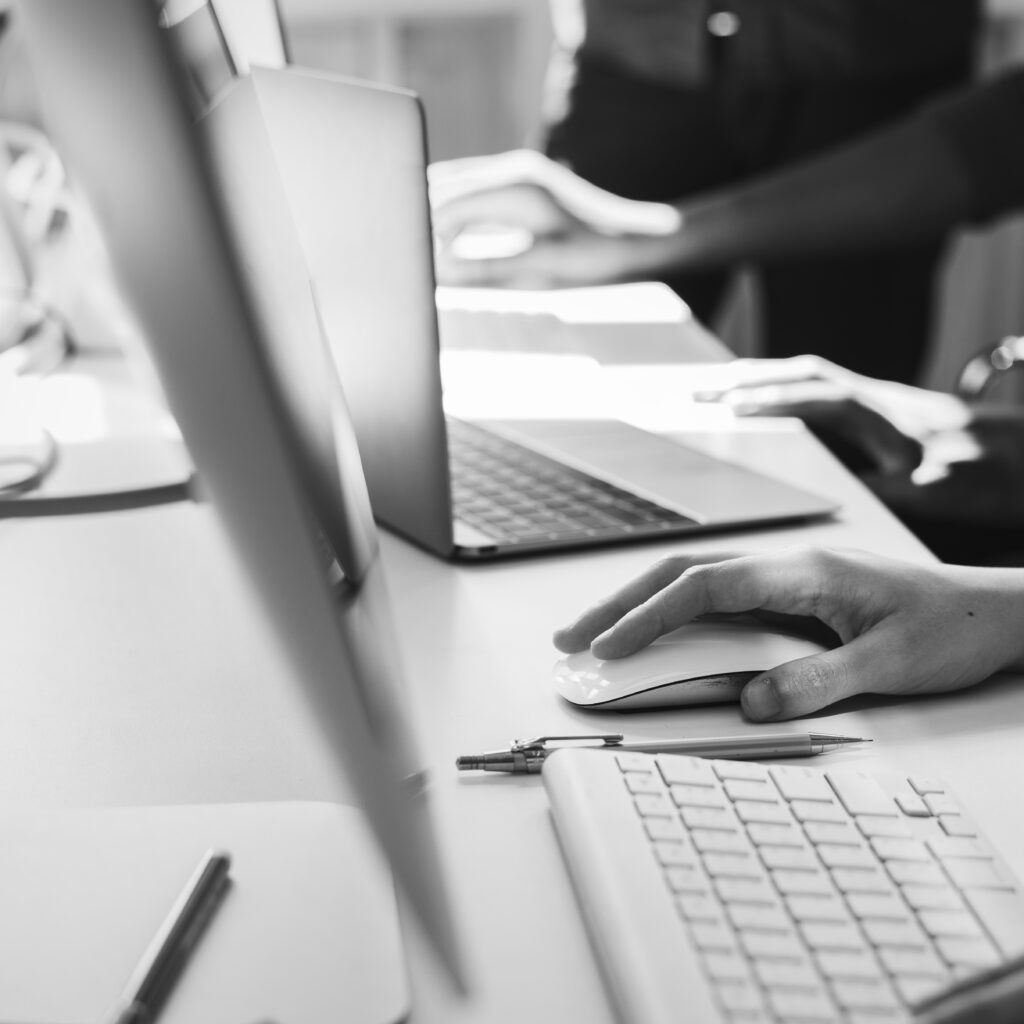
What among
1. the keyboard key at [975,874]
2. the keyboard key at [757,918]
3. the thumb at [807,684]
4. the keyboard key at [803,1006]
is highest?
the keyboard key at [803,1006]

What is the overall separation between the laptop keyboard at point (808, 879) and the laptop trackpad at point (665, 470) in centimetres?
32

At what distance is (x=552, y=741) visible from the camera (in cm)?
49

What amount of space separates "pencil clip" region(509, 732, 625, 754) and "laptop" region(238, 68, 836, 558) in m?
0.22

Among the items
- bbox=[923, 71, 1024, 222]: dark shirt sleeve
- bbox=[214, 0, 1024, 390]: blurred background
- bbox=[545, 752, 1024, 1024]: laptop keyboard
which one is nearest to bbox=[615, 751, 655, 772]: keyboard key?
bbox=[545, 752, 1024, 1024]: laptop keyboard

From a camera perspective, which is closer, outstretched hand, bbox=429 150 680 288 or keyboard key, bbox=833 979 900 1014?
keyboard key, bbox=833 979 900 1014

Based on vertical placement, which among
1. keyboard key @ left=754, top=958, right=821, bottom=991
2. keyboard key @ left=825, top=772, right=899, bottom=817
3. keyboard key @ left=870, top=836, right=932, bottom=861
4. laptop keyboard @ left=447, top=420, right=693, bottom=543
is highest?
keyboard key @ left=754, top=958, right=821, bottom=991

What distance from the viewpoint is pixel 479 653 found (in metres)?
0.60

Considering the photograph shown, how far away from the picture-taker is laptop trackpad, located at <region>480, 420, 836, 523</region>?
77 centimetres

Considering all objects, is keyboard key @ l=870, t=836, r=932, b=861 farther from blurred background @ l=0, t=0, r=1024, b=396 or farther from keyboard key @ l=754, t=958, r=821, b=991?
blurred background @ l=0, t=0, r=1024, b=396

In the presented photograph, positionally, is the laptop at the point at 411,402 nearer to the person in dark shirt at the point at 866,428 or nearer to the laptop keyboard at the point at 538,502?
the laptop keyboard at the point at 538,502

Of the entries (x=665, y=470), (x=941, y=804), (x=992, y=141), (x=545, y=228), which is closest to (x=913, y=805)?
(x=941, y=804)

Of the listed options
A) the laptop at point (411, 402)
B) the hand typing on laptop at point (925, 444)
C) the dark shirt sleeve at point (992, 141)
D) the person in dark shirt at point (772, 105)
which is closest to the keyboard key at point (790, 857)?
the laptop at point (411, 402)

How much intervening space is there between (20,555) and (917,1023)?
0.60 metres

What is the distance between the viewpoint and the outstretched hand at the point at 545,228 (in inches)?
60.9
